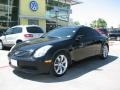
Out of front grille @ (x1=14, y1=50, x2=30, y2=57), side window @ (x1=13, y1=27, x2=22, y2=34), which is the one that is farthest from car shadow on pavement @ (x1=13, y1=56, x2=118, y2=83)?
side window @ (x1=13, y1=27, x2=22, y2=34)

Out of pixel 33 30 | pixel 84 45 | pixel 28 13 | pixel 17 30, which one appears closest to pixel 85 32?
pixel 84 45

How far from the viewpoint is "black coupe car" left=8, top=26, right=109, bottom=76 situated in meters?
6.09

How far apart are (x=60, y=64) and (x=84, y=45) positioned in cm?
145

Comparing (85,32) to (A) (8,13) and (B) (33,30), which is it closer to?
(B) (33,30)

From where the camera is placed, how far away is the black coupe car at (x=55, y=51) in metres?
6.09

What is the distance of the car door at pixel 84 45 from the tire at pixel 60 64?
1.41 ft

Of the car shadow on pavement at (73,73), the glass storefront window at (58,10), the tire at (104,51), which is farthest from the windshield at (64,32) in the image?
the glass storefront window at (58,10)

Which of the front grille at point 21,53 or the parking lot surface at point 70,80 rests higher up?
the front grille at point 21,53

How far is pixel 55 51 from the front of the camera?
637 cm

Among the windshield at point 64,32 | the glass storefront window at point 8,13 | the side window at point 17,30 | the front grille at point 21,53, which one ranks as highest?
the glass storefront window at point 8,13

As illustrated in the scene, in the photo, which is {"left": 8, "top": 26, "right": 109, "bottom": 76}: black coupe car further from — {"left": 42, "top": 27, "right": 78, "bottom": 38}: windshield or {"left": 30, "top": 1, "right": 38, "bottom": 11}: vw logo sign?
{"left": 30, "top": 1, "right": 38, "bottom": 11}: vw logo sign

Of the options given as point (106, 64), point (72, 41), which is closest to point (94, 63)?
point (106, 64)

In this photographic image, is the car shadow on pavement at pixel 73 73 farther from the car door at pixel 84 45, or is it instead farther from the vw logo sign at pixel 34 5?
the vw logo sign at pixel 34 5

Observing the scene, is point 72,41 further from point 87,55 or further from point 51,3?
point 51,3
